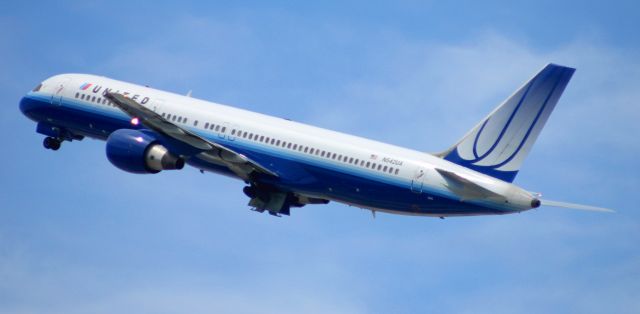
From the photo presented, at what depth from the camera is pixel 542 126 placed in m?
57.4

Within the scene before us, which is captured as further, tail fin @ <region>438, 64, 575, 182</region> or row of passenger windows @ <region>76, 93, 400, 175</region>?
row of passenger windows @ <region>76, 93, 400, 175</region>

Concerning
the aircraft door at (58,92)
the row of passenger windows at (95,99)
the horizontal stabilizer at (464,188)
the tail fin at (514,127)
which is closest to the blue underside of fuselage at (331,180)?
the row of passenger windows at (95,99)

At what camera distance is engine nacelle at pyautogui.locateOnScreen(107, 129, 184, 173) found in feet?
202

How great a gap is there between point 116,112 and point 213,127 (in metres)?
5.83

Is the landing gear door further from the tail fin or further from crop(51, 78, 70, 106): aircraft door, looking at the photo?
crop(51, 78, 70, 106): aircraft door

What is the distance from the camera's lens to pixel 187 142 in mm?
60562

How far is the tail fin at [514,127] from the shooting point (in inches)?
2251

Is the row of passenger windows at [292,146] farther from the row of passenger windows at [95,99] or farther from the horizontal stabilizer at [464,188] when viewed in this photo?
the horizontal stabilizer at [464,188]

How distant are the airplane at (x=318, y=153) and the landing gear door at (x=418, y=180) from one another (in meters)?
0.05

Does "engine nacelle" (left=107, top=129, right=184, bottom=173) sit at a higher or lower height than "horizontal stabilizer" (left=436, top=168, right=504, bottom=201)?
higher

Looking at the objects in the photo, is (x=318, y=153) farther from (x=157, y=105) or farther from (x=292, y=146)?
(x=157, y=105)

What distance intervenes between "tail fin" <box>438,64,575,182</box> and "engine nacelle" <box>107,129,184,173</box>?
14.5 metres

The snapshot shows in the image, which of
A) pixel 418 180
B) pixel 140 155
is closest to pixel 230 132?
pixel 140 155

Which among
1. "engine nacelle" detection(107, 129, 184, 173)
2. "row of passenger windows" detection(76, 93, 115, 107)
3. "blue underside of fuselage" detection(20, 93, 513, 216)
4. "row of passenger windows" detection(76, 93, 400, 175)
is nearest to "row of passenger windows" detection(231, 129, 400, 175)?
"row of passenger windows" detection(76, 93, 400, 175)
